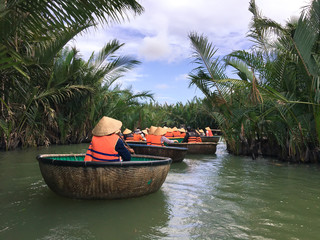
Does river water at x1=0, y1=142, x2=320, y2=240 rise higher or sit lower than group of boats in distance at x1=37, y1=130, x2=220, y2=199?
lower

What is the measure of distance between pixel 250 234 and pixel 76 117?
45.7ft

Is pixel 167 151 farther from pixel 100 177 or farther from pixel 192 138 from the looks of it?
pixel 100 177

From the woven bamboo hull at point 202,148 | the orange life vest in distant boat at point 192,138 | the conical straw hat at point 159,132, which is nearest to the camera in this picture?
the conical straw hat at point 159,132

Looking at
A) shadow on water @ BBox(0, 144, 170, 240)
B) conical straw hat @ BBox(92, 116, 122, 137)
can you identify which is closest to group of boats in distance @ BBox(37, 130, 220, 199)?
shadow on water @ BBox(0, 144, 170, 240)

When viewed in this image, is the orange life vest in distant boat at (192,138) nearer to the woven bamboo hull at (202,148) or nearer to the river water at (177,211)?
the woven bamboo hull at (202,148)

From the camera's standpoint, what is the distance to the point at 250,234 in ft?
13.1

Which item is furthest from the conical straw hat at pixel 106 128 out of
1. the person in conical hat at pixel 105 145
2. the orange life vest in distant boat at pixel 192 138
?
the orange life vest in distant boat at pixel 192 138

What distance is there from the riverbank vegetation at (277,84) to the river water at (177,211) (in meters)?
2.35

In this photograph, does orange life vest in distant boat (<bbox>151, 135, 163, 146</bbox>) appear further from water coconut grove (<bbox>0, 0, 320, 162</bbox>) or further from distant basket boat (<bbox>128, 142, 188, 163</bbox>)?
water coconut grove (<bbox>0, 0, 320, 162</bbox>)

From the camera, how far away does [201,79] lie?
1002cm

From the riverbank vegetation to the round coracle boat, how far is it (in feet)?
12.4

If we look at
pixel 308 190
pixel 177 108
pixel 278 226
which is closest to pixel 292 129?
pixel 308 190

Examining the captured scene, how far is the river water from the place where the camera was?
3980mm

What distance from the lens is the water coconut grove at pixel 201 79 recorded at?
5.01m
